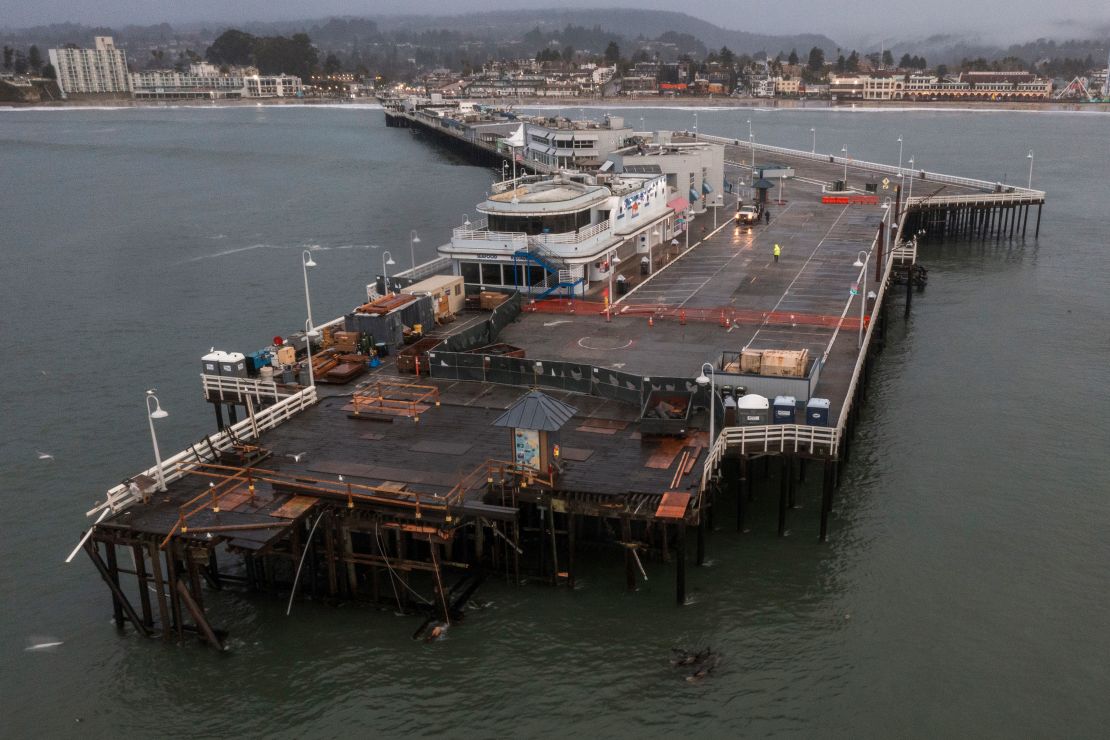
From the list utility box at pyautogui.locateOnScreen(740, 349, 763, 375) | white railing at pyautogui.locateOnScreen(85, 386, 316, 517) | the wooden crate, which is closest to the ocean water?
white railing at pyautogui.locateOnScreen(85, 386, 316, 517)

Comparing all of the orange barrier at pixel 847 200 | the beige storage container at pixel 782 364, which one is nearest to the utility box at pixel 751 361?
the beige storage container at pixel 782 364

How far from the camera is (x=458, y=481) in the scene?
32.3 metres

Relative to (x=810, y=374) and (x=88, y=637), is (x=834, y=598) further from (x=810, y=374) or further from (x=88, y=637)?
(x=88, y=637)

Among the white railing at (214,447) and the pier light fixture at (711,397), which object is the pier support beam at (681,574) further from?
the white railing at (214,447)

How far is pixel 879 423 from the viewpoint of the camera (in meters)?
47.4

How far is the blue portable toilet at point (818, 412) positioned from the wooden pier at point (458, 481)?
0.69 metres

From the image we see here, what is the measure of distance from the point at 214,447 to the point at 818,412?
70.7ft

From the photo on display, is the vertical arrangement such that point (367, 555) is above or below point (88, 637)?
above

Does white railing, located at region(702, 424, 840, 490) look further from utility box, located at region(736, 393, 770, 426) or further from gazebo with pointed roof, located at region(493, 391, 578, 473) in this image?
gazebo with pointed roof, located at region(493, 391, 578, 473)

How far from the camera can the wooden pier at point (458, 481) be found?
29.7 metres

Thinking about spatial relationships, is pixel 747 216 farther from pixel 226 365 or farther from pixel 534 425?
pixel 534 425

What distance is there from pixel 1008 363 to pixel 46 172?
160 meters

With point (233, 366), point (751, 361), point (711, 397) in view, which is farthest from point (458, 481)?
point (751, 361)

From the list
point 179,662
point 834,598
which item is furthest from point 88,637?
point 834,598
